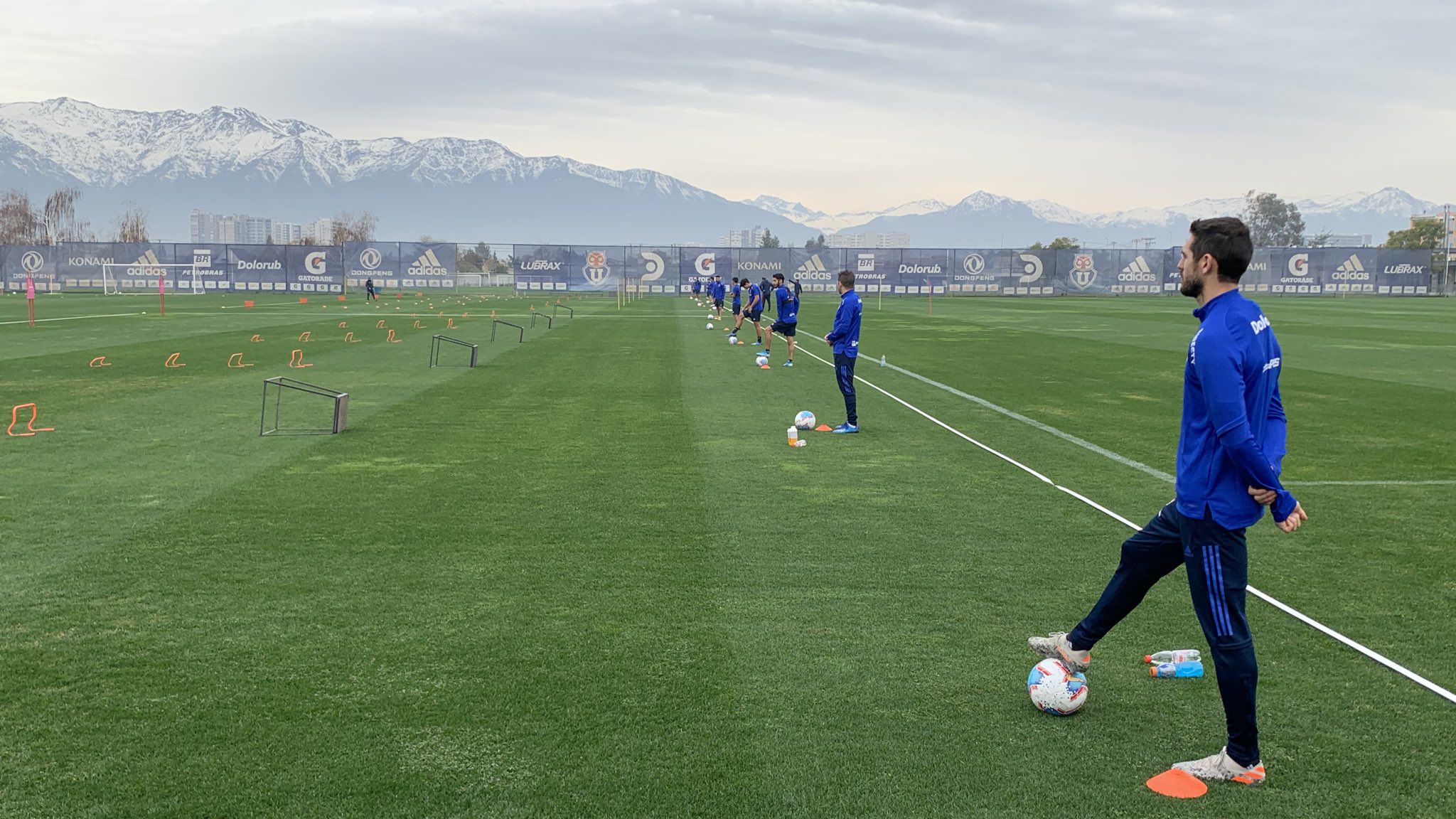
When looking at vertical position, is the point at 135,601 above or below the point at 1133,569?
below

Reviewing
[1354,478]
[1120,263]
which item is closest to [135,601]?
[1354,478]

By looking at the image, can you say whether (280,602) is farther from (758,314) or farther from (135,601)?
(758,314)

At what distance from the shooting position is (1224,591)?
4.54m

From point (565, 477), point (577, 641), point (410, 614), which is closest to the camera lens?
point (577, 641)

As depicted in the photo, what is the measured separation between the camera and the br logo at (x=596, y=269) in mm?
85875

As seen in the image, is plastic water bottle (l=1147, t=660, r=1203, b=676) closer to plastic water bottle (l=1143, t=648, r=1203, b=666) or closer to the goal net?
plastic water bottle (l=1143, t=648, r=1203, b=666)

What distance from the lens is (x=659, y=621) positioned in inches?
263

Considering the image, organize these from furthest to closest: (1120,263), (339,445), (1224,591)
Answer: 1. (1120,263)
2. (339,445)
3. (1224,591)

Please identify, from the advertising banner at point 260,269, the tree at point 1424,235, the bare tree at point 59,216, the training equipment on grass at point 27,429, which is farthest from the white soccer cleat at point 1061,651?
the bare tree at point 59,216

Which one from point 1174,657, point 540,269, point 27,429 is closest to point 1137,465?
point 1174,657

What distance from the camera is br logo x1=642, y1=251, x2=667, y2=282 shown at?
8656cm

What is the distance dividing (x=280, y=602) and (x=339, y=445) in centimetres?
662

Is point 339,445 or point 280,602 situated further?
point 339,445

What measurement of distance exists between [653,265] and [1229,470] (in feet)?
274
